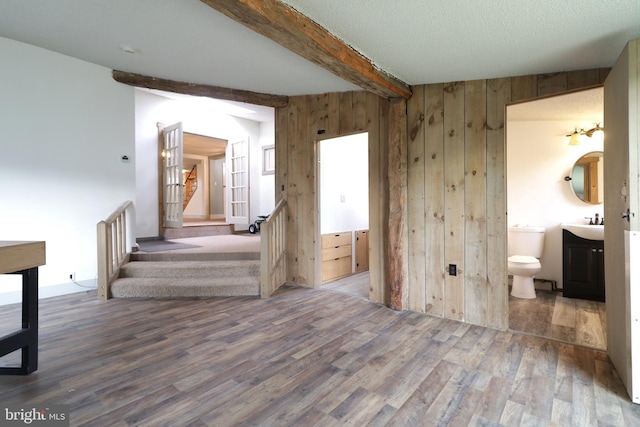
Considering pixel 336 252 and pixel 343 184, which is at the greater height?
pixel 343 184

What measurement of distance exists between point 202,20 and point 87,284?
335 centimetres

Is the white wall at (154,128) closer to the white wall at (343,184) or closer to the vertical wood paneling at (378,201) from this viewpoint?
the white wall at (343,184)

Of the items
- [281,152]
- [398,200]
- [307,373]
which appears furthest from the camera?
[281,152]

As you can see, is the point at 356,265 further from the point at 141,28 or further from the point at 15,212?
the point at 15,212

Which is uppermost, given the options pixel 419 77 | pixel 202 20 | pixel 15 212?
pixel 202 20

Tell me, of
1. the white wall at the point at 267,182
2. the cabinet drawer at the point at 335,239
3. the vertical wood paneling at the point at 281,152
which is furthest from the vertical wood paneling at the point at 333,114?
the white wall at the point at 267,182

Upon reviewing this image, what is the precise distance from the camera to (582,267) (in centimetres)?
350

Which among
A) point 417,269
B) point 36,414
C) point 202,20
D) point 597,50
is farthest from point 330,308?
point 597,50

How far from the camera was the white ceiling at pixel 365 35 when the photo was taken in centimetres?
176

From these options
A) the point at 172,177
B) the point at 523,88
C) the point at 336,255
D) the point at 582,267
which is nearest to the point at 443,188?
the point at 523,88

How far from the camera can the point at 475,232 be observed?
2.78 meters

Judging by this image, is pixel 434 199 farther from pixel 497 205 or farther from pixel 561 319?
pixel 561 319

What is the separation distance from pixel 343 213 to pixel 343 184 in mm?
460

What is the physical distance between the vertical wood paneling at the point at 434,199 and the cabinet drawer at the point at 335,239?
61.8 inches
